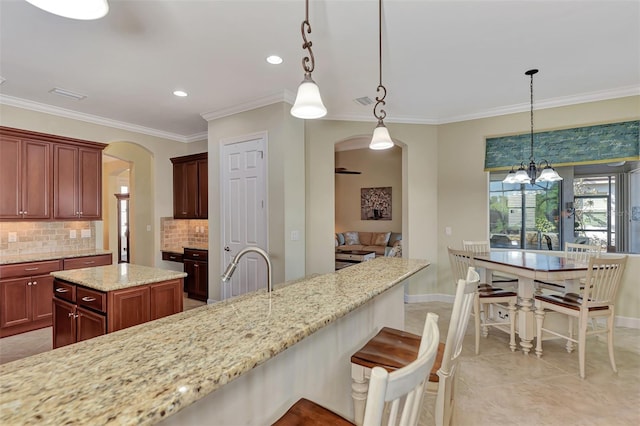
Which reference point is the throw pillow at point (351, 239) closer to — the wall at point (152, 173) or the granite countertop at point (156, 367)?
the wall at point (152, 173)

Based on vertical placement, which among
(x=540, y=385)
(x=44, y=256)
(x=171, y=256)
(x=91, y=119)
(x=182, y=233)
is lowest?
(x=540, y=385)

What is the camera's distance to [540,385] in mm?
2531

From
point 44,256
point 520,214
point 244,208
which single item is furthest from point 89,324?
point 520,214

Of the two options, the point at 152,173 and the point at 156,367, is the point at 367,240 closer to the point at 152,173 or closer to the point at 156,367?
the point at 152,173

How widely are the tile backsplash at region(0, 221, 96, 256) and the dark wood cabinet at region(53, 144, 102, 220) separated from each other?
1.21ft

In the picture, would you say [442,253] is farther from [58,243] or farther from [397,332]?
[58,243]

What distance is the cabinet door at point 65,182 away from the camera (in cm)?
408

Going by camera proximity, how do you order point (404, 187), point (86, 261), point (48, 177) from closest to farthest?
point (48, 177) → point (86, 261) → point (404, 187)

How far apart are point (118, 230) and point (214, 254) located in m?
5.37

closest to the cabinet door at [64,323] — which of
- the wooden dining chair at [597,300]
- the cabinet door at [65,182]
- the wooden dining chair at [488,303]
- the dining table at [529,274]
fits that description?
the cabinet door at [65,182]

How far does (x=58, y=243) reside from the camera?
173 inches

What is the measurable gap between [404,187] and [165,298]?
373 centimetres

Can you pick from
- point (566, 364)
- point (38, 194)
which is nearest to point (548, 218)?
point (566, 364)

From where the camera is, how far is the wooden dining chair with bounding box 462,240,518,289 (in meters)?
3.75
